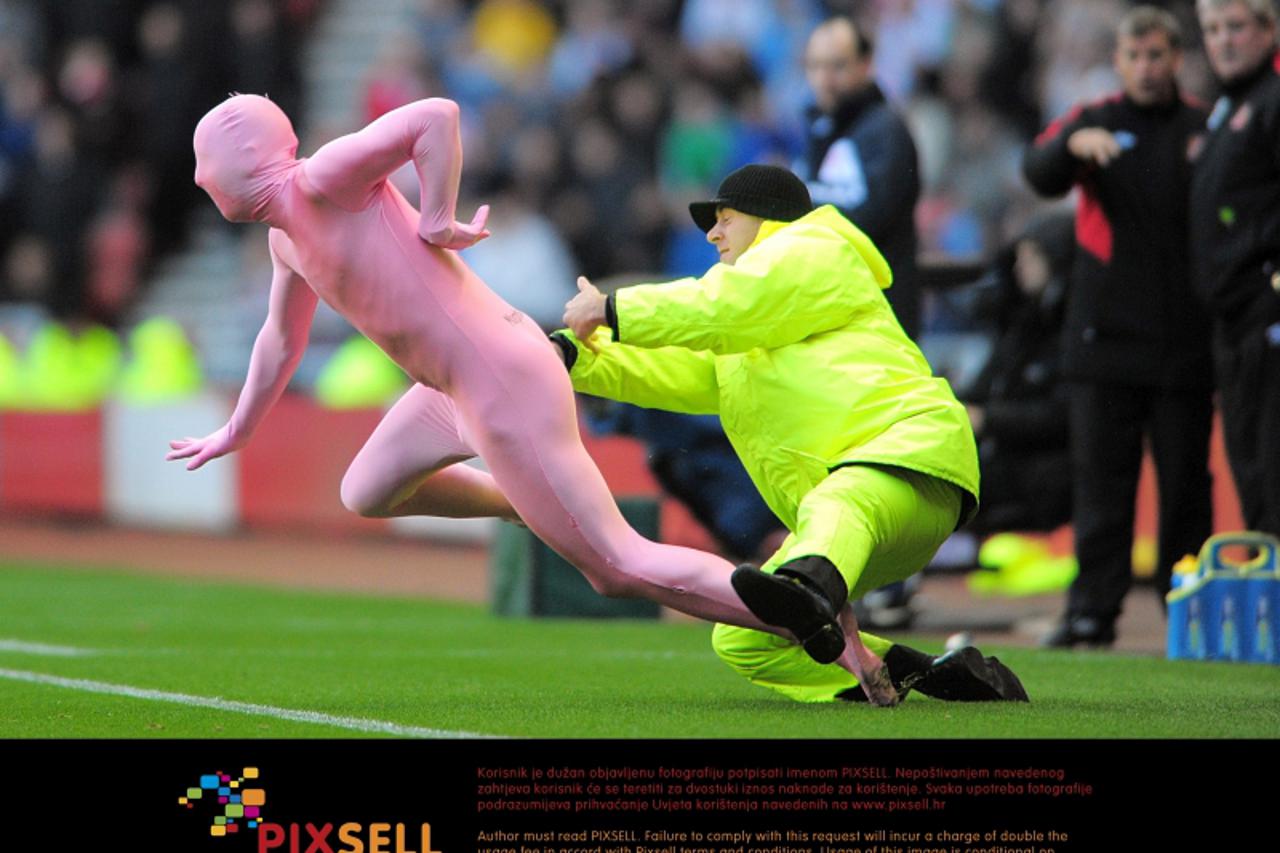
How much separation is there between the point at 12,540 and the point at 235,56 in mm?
5399

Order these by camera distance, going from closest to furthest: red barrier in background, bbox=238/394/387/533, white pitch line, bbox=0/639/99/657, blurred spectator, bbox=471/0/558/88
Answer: white pitch line, bbox=0/639/99/657 < red barrier in background, bbox=238/394/387/533 < blurred spectator, bbox=471/0/558/88

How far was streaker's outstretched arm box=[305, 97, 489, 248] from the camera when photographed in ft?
20.0

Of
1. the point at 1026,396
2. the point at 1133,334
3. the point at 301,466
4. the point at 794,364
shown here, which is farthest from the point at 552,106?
the point at 794,364

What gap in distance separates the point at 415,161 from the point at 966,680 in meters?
2.12

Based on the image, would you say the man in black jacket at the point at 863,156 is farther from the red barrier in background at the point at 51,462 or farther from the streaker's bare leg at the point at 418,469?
the red barrier in background at the point at 51,462

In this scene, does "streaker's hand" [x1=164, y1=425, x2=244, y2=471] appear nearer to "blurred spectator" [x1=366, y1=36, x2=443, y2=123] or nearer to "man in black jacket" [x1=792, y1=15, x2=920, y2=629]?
"man in black jacket" [x1=792, y1=15, x2=920, y2=629]

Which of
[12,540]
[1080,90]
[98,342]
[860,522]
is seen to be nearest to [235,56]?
[98,342]

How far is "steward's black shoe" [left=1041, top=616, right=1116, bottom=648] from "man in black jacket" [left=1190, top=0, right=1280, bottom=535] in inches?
30.5

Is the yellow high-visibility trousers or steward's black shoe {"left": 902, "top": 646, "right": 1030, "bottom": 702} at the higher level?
the yellow high-visibility trousers

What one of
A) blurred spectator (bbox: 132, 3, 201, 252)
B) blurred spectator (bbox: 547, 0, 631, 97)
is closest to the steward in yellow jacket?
blurred spectator (bbox: 547, 0, 631, 97)

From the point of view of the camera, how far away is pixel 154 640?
365 inches

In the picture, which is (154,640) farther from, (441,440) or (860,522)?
(860,522)

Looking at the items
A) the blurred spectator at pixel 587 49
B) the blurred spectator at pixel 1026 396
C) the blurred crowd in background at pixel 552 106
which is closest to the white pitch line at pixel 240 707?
the blurred spectator at pixel 1026 396

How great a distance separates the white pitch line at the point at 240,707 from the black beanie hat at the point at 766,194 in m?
1.71
